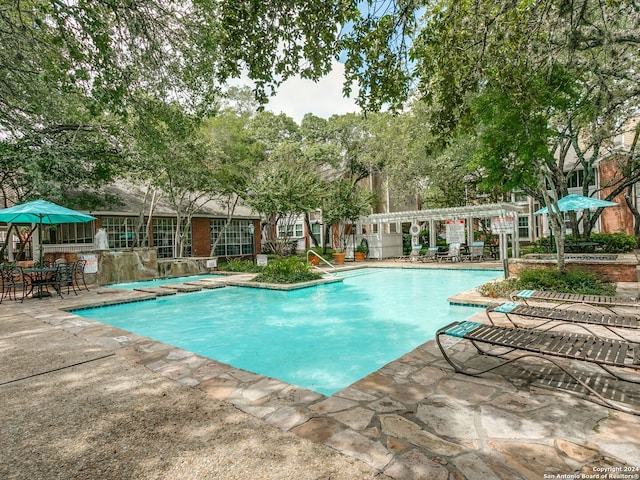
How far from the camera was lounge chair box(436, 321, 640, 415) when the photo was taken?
2.81m

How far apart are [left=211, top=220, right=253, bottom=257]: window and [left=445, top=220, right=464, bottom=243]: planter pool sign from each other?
12080mm

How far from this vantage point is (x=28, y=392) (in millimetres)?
3363

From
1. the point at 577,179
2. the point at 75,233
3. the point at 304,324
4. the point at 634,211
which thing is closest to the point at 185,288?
the point at 304,324

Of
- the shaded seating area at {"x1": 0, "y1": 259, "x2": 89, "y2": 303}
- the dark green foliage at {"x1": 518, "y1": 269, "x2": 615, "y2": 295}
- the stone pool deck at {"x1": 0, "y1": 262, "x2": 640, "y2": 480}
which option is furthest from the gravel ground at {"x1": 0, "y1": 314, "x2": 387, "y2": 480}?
the dark green foliage at {"x1": 518, "y1": 269, "x2": 615, "y2": 295}

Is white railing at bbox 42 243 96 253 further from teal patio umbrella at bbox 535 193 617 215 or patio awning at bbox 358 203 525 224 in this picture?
teal patio umbrella at bbox 535 193 617 215

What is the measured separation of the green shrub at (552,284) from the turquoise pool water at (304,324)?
88 centimetres

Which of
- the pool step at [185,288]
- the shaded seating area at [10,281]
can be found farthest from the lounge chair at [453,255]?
the shaded seating area at [10,281]

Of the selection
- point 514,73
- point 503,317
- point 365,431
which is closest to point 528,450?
point 365,431

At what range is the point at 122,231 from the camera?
1625 cm

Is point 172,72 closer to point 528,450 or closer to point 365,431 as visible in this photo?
point 365,431

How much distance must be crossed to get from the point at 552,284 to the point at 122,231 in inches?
681

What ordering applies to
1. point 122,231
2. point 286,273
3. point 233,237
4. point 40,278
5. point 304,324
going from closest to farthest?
1. point 304,324
2. point 40,278
3. point 286,273
4. point 122,231
5. point 233,237

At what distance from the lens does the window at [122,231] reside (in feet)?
51.8

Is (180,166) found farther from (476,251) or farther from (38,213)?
(476,251)
